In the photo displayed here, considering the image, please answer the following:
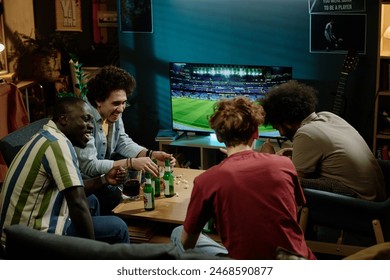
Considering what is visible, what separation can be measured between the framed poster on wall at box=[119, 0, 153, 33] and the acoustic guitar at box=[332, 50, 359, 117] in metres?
1.69

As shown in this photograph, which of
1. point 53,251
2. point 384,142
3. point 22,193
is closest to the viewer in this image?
point 53,251

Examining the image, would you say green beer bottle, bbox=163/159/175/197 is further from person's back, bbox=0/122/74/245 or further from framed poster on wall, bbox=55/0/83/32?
framed poster on wall, bbox=55/0/83/32

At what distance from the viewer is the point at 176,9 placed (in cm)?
504

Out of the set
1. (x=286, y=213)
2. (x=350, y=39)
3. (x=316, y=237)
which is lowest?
(x=316, y=237)

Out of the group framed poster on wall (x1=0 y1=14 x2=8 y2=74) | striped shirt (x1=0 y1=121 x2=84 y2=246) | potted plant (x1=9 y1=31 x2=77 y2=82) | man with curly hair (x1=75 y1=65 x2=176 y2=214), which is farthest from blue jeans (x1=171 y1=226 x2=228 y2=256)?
framed poster on wall (x1=0 y1=14 x2=8 y2=74)

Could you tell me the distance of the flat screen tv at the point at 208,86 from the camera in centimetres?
467

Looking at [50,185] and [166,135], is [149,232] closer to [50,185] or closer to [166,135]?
[50,185]

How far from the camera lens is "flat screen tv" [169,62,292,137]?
15.3ft

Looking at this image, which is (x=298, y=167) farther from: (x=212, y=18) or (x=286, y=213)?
(x=212, y=18)

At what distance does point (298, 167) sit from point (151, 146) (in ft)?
7.72

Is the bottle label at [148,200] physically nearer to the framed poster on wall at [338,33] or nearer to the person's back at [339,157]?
the person's back at [339,157]
